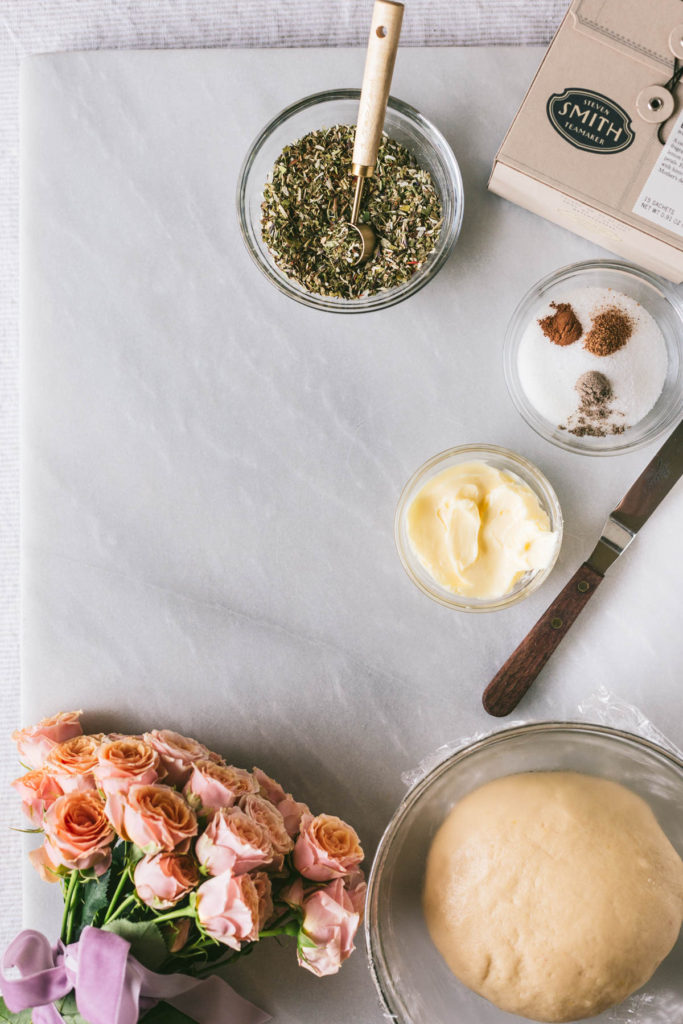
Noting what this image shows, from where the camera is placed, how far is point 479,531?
3.03ft


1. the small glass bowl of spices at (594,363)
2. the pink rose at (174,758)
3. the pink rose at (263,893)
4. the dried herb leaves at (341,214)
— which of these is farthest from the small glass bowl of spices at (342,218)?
the pink rose at (263,893)

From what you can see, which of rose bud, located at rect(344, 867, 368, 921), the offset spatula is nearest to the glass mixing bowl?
rose bud, located at rect(344, 867, 368, 921)

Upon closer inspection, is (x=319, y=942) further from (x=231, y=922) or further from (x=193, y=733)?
(x=193, y=733)

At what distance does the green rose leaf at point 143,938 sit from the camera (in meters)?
0.76

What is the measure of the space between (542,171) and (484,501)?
0.37 metres

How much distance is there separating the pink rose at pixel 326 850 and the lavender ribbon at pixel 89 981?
0.17 metres

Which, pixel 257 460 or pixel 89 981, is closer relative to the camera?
pixel 89 981

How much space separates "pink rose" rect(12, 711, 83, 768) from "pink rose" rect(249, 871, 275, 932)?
10.6 inches

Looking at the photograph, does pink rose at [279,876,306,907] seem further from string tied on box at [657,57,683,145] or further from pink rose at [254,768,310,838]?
string tied on box at [657,57,683,145]

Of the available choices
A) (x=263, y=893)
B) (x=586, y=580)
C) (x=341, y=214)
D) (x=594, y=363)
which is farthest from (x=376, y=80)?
(x=263, y=893)

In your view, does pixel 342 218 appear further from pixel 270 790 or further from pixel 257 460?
pixel 270 790

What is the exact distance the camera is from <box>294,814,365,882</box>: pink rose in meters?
0.78

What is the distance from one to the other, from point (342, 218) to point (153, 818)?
2.22ft

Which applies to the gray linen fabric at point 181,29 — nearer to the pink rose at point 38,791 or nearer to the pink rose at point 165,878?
the pink rose at point 38,791
